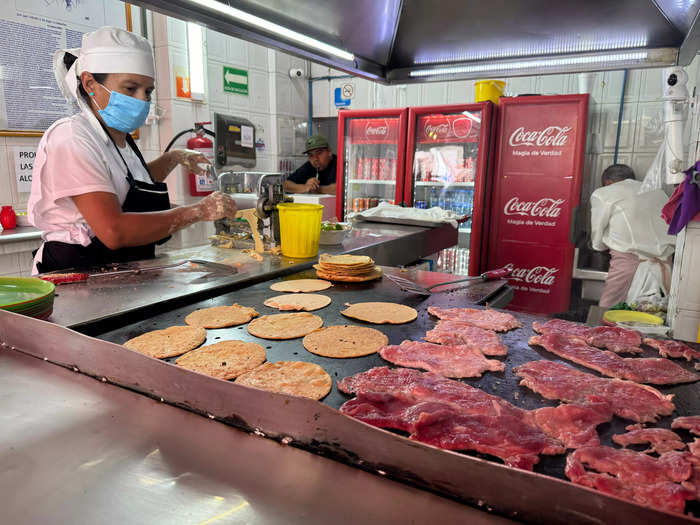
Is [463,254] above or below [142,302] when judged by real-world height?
below

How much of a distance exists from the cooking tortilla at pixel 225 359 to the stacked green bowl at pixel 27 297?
491 millimetres

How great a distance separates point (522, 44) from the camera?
2859 mm

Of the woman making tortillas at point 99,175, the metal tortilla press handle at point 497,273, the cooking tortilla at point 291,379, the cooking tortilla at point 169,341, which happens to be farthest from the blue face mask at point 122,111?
the metal tortilla press handle at point 497,273

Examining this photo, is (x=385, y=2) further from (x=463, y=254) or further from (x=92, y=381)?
(x=463, y=254)

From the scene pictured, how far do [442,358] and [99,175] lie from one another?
5.62 ft

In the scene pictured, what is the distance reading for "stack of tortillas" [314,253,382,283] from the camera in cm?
229

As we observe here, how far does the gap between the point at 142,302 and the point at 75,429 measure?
0.84 m

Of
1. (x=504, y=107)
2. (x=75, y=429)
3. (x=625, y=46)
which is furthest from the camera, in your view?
(x=504, y=107)

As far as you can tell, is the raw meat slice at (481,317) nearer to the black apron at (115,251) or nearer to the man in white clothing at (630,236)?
the black apron at (115,251)

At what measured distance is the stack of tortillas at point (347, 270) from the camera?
229 centimetres

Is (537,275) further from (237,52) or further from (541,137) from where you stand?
(237,52)

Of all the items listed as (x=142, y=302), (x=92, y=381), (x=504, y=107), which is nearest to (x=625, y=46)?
(x=504, y=107)

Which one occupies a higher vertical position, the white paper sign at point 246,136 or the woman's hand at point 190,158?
the white paper sign at point 246,136

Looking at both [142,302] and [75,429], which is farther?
[142,302]
